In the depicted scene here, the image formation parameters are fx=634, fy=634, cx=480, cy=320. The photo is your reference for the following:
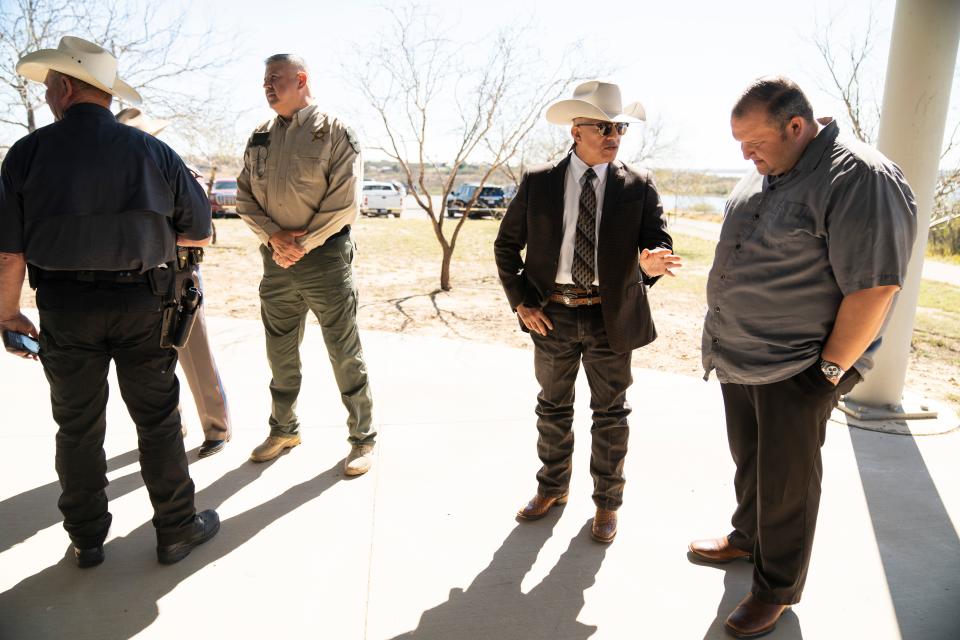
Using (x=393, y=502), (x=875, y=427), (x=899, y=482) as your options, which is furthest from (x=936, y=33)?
(x=393, y=502)

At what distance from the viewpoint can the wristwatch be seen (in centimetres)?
200

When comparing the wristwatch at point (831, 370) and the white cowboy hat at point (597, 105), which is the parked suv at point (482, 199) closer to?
the white cowboy hat at point (597, 105)

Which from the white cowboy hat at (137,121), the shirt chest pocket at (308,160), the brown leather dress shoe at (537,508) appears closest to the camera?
the brown leather dress shoe at (537,508)

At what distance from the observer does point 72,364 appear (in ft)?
7.61

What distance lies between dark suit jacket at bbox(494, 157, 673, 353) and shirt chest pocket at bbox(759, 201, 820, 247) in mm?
546

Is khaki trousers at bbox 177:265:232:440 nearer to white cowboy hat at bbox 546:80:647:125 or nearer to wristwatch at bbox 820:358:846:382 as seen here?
white cowboy hat at bbox 546:80:647:125

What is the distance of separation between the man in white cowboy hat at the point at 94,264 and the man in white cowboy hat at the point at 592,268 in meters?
1.37

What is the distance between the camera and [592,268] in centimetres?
266

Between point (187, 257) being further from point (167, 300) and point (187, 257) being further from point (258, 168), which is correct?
point (167, 300)

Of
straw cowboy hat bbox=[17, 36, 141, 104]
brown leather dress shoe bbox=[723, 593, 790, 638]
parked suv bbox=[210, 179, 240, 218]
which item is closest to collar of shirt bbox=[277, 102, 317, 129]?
straw cowboy hat bbox=[17, 36, 141, 104]

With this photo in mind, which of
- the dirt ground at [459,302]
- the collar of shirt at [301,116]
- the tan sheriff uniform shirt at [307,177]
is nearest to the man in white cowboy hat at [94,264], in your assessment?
the tan sheriff uniform shirt at [307,177]

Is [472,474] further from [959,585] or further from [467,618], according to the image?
[959,585]

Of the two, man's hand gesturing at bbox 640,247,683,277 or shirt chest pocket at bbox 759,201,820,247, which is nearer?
shirt chest pocket at bbox 759,201,820,247

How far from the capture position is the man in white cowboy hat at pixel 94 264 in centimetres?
220
